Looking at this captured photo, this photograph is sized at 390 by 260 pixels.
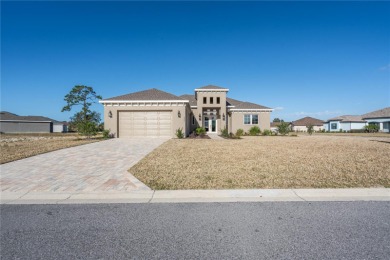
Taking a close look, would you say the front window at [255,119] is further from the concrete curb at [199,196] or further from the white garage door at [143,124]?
the concrete curb at [199,196]

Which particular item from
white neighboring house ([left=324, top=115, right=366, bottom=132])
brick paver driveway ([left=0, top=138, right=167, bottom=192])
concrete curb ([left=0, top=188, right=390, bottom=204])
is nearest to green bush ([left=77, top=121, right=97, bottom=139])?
brick paver driveway ([left=0, top=138, right=167, bottom=192])

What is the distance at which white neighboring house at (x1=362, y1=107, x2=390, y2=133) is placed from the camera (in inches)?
1694

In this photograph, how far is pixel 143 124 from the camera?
2064 cm

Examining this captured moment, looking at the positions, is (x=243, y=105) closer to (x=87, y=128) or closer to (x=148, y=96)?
(x=148, y=96)

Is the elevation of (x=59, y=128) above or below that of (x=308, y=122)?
below

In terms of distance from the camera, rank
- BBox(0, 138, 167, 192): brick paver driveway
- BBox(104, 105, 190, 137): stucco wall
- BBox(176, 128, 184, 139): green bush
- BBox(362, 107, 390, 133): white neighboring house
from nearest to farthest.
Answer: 1. BBox(0, 138, 167, 192): brick paver driveway
2. BBox(176, 128, 184, 139): green bush
3. BBox(104, 105, 190, 137): stucco wall
4. BBox(362, 107, 390, 133): white neighboring house

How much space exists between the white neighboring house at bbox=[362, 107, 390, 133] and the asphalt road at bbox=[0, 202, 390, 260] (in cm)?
5436

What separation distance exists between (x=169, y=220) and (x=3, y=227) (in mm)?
2657

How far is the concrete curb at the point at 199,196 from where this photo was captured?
4328 millimetres

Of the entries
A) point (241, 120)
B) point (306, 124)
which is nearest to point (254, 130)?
point (241, 120)

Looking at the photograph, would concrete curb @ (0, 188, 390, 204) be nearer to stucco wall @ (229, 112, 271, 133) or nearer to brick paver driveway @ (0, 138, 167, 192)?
brick paver driveway @ (0, 138, 167, 192)

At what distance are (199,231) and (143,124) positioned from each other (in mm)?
18530

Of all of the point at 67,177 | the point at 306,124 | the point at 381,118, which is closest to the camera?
the point at 67,177

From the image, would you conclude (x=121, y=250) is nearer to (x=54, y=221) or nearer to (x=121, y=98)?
(x=54, y=221)
